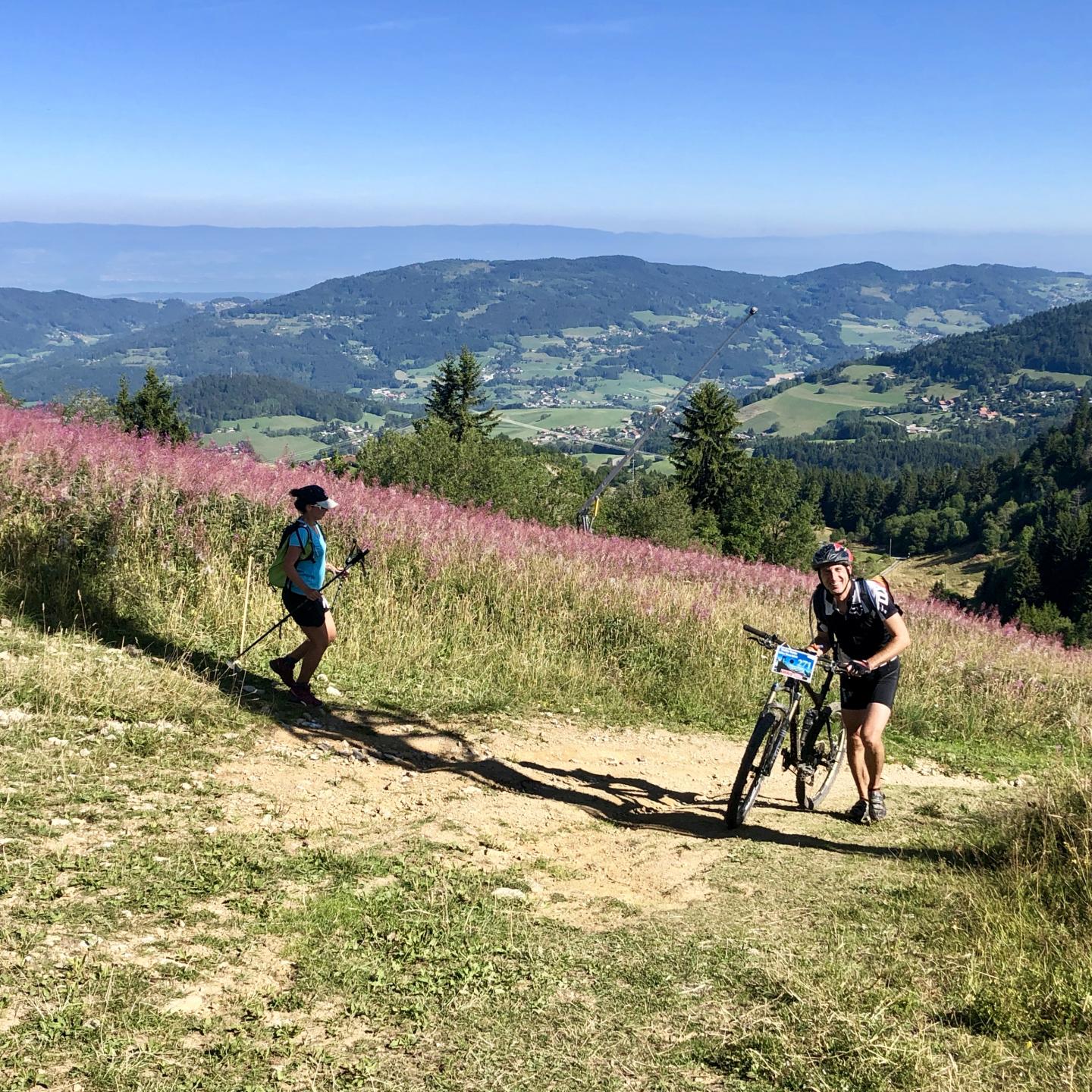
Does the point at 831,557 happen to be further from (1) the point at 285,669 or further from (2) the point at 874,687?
(1) the point at 285,669

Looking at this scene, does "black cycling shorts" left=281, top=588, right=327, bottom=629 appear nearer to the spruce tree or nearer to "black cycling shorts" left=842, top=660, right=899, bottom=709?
"black cycling shorts" left=842, top=660, right=899, bottom=709

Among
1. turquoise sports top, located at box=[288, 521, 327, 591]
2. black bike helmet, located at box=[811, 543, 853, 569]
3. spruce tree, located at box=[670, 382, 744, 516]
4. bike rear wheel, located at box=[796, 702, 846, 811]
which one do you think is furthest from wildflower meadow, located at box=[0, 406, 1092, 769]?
spruce tree, located at box=[670, 382, 744, 516]

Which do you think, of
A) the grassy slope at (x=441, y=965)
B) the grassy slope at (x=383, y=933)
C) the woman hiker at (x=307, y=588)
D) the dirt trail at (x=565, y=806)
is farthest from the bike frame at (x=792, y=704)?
the woman hiker at (x=307, y=588)

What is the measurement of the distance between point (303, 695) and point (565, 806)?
8.22ft

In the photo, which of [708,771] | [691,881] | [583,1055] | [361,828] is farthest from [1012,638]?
[583,1055]

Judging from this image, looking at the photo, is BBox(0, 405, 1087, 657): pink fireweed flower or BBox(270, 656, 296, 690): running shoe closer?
BBox(270, 656, 296, 690): running shoe

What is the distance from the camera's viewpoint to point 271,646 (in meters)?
9.12

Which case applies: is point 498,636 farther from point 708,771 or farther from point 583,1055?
point 583,1055

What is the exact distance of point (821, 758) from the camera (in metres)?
7.29

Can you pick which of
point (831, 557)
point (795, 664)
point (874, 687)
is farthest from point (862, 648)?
point (831, 557)

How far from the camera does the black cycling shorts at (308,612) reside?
7789 mm

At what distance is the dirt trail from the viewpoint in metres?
5.52

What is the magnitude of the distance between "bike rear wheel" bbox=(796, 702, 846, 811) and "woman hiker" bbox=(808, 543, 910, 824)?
253mm

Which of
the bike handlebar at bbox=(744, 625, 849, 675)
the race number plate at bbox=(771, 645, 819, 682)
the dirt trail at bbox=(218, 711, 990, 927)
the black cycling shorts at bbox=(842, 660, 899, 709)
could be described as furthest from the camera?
the black cycling shorts at bbox=(842, 660, 899, 709)
